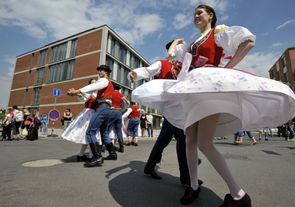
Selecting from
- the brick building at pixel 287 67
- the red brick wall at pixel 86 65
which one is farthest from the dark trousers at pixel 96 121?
the brick building at pixel 287 67

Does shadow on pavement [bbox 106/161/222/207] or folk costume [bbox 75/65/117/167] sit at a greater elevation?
folk costume [bbox 75/65/117/167]

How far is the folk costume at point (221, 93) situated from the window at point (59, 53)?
3382 centimetres

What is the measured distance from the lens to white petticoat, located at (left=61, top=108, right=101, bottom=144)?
3.99 m

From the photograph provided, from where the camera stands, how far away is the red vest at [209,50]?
1.94 m

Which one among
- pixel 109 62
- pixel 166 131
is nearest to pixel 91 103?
pixel 166 131

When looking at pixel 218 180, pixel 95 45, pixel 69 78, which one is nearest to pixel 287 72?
pixel 95 45

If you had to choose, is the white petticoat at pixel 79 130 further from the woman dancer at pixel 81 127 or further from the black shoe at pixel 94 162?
the black shoe at pixel 94 162

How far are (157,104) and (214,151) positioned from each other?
0.72m

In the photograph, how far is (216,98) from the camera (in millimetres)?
1580

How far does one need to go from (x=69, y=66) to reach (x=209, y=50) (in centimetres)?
3283

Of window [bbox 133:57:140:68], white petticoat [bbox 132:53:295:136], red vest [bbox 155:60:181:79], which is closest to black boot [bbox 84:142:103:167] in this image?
red vest [bbox 155:60:181:79]

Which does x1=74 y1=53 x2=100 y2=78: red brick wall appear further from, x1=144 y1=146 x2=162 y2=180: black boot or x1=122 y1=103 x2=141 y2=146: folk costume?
x1=144 y1=146 x2=162 y2=180: black boot

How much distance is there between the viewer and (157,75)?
2.84 m

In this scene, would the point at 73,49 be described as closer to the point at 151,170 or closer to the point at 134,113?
the point at 134,113
